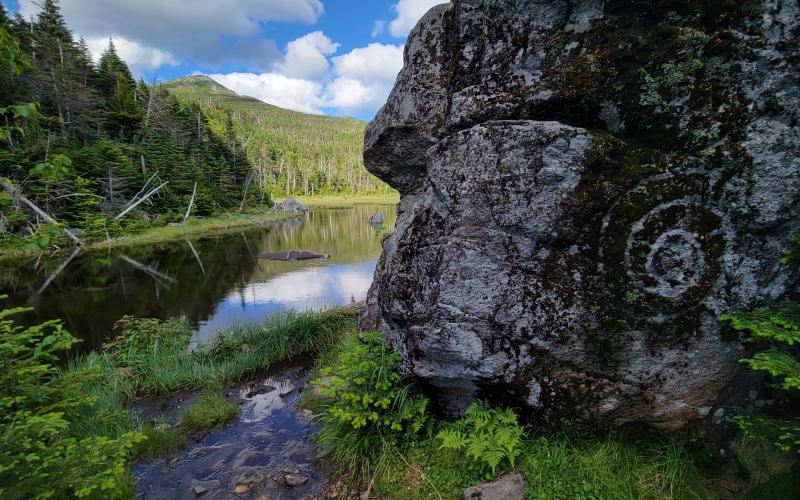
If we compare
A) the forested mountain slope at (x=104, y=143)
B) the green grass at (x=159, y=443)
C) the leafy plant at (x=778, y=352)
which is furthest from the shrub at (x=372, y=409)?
the forested mountain slope at (x=104, y=143)

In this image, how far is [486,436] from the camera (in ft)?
13.9

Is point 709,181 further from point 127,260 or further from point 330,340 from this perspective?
point 127,260

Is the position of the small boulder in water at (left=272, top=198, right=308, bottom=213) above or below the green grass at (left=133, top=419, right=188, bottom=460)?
below

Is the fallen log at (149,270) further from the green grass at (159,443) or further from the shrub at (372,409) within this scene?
the shrub at (372,409)

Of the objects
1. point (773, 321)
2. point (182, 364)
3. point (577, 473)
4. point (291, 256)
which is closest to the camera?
point (773, 321)

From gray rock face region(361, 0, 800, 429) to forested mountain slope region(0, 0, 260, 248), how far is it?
34222mm

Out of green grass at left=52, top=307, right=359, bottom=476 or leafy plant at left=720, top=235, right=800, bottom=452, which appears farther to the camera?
green grass at left=52, top=307, right=359, bottom=476

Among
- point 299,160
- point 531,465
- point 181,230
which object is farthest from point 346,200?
point 531,465

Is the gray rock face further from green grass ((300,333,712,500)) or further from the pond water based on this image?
the pond water

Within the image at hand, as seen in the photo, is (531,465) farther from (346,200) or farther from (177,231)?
(346,200)

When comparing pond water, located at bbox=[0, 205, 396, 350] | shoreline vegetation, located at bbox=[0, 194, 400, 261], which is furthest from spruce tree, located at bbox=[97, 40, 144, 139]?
pond water, located at bbox=[0, 205, 396, 350]

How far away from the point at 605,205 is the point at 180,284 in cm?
2255

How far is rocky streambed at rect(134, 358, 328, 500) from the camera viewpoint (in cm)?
523

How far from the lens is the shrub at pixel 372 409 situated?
4.86m
